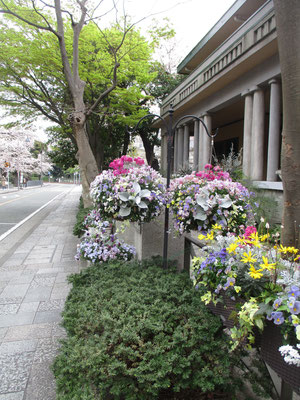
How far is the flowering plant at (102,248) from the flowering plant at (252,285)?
6.72 feet

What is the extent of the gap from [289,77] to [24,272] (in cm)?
531

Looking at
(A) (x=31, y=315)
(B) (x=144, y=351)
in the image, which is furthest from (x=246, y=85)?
(B) (x=144, y=351)

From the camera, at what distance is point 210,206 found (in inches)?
113

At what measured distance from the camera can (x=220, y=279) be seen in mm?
1838

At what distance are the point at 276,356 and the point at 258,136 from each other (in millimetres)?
8327

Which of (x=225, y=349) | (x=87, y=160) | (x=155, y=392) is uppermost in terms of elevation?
(x=87, y=160)

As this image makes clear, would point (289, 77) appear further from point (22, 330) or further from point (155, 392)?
point (22, 330)

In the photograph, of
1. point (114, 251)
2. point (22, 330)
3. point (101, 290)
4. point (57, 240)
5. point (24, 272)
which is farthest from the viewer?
point (57, 240)

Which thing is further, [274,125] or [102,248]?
[274,125]

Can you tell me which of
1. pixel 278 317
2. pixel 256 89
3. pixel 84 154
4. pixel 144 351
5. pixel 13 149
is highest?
pixel 13 149

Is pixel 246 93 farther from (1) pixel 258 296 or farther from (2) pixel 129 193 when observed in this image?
(1) pixel 258 296

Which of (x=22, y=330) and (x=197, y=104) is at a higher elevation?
(x=197, y=104)

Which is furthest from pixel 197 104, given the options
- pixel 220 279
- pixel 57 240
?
pixel 220 279

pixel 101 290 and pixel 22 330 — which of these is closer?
pixel 101 290
